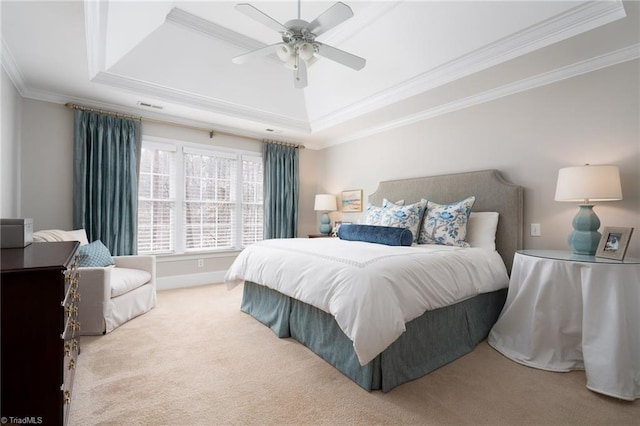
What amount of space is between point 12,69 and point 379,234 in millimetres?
3768

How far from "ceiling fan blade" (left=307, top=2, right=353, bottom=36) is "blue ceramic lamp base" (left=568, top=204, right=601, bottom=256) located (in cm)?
233

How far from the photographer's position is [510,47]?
2.58 m

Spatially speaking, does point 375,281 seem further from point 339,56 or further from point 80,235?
point 80,235

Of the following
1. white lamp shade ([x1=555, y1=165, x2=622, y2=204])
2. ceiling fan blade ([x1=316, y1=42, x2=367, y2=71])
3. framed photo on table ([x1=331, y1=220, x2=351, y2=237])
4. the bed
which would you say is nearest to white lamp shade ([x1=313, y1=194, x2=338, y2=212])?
framed photo on table ([x1=331, y1=220, x2=351, y2=237])

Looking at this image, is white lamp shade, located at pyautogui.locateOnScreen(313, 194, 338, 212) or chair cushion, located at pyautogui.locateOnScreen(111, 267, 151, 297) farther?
white lamp shade, located at pyautogui.locateOnScreen(313, 194, 338, 212)

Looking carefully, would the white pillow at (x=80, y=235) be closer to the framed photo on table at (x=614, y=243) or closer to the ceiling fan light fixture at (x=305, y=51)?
the ceiling fan light fixture at (x=305, y=51)

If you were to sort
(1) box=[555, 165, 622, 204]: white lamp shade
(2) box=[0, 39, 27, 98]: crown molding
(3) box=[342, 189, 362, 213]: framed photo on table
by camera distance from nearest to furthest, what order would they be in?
(1) box=[555, 165, 622, 204]: white lamp shade, (2) box=[0, 39, 27, 98]: crown molding, (3) box=[342, 189, 362, 213]: framed photo on table

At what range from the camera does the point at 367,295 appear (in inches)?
69.8

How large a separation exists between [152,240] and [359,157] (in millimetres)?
3313

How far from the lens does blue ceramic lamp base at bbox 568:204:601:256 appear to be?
7.63 ft

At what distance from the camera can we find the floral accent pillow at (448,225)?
299 cm

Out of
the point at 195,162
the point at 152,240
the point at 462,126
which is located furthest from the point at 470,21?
the point at 152,240

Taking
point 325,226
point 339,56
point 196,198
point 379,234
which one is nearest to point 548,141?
point 379,234

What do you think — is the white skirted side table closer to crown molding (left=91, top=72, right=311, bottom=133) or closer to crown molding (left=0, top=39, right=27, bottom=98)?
crown molding (left=91, top=72, right=311, bottom=133)
